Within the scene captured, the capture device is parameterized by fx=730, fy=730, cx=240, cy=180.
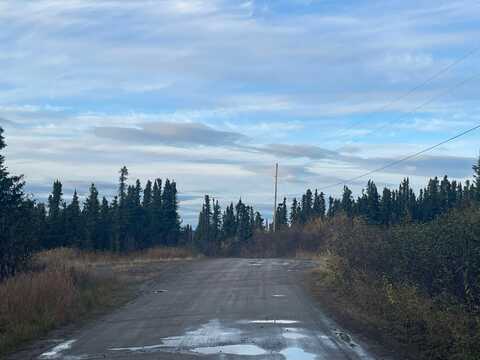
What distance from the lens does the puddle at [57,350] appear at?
12.2 metres

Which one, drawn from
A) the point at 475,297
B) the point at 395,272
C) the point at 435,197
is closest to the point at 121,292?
the point at 395,272

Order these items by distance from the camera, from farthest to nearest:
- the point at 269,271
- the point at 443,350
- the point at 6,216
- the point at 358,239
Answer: the point at 269,271, the point at 6,216, the point at 358,239, the point at 443,350

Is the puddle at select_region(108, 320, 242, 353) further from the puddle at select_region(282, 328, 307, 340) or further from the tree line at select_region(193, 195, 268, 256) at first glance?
the tree line at select_region(193, 195, 268, 256)

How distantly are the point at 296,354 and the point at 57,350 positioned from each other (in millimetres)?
4202

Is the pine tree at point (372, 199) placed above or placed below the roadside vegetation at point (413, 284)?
above

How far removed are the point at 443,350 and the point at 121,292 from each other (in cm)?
1388

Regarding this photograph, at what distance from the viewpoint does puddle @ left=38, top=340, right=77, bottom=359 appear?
480 inches

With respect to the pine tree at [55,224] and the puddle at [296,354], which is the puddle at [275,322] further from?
the pine tree at [55,224]

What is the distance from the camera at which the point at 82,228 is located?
71.4 metres

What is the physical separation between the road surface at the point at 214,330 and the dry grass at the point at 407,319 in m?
0.77

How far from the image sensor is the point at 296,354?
482 inches

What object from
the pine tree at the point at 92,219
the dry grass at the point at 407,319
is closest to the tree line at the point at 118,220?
the pine tree at the point at 92,219

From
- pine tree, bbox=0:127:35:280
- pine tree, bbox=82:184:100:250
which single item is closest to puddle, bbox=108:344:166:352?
pine tree, bbox=0:127:35:280

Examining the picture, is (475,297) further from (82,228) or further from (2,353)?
(82,228)
